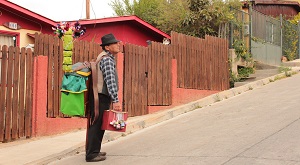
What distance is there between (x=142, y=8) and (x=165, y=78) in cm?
1211

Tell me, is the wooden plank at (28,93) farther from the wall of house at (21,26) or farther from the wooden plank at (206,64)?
the wooden plank at (206,64)

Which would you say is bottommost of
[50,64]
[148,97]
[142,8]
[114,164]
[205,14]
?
[114,164]

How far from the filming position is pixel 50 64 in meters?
9.09

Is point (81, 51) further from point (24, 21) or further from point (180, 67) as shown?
point (24, 21)

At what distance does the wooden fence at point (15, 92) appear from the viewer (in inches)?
318

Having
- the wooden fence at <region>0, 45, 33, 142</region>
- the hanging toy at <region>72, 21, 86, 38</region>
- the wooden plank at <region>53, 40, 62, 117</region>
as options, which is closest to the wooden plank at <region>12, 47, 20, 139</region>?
the wooden fence at <region>0, 45, 33, 142</region>

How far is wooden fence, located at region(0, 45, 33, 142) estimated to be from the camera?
8.09 meters

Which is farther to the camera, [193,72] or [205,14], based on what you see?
[205,14]

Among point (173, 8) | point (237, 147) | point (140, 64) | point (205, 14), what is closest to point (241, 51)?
point (205, 14)

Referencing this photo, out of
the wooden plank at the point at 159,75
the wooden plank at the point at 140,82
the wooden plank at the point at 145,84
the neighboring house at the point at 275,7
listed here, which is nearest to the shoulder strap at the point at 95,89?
→ the wooden plank at the point at 140,82

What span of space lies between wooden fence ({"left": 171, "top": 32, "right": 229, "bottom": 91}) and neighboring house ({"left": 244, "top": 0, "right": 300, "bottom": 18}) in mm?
12213

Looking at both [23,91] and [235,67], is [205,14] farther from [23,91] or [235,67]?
→ [23,91]

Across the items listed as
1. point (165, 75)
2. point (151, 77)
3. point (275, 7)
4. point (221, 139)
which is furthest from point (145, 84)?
point (275, 7)

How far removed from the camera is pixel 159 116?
403 inches
